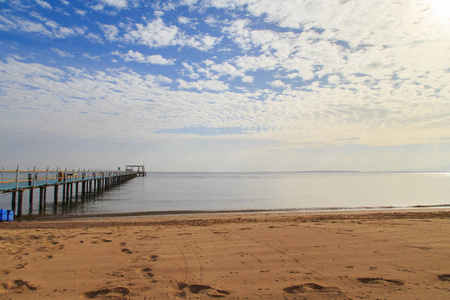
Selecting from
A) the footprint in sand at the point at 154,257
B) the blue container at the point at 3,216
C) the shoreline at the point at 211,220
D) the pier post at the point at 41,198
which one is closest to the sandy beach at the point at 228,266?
the footprint in sand at the point at 154,257

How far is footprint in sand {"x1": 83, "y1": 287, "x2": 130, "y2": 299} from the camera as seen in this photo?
4117 mm

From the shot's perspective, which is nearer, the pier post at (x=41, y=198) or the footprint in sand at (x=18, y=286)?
the footprint in sand at (x=18, y=286)

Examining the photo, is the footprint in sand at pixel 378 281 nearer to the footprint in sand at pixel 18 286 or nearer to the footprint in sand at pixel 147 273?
the footprint in sand at pixel 147 273

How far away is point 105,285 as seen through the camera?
4.51m

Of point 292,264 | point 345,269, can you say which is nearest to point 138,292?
point 292,264

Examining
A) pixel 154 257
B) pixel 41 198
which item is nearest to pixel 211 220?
pixel 154 257

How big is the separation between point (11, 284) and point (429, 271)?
732 centimetres

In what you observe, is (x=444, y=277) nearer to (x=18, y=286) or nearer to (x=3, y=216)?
(x=18, y=286)

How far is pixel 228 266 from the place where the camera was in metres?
5.47

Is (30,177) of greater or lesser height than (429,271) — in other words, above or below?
above

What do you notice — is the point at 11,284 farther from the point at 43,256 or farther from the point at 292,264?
the point at 292,264

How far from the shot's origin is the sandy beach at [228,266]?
14.0 feet

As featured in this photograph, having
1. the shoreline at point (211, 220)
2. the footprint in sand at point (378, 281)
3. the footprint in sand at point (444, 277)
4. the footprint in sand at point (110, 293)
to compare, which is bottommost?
the shoreline at point (211, 220)

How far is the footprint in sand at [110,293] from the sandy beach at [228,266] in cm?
2
